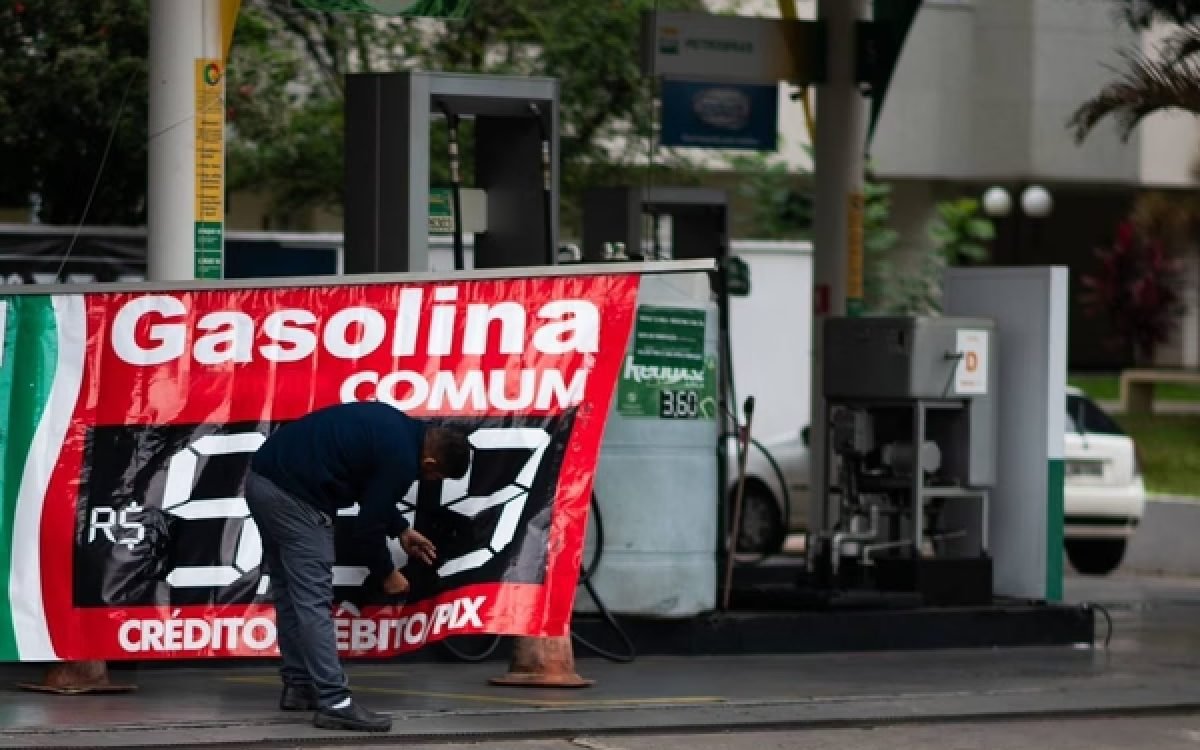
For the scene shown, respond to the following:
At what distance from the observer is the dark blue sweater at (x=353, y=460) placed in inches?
381

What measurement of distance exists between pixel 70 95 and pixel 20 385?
356 inches

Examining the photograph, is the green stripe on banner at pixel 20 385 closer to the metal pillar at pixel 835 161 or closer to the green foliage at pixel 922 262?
the metal pillar at pixel 835 161

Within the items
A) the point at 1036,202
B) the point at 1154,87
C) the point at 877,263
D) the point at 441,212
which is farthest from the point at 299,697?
the point at 1036,202

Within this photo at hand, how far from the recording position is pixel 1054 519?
14.6 meters

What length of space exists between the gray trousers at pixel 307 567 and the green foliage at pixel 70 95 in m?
A: 9.61

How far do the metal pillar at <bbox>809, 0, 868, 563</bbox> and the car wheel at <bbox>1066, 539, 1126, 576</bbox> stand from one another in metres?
3.74

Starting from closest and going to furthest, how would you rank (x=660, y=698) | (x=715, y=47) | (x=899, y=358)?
(x=660, y=698) < (x=899, y=358) < (x=715, y=47)

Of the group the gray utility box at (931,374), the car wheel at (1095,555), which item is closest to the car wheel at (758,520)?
the car wheel at (1095,555)

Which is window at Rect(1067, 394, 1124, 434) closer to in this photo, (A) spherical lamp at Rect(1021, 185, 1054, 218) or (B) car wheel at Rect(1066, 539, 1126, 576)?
(B) car wheel at Rect(1066, 539, 1126, 576)

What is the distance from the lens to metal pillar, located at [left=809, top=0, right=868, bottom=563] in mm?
18297

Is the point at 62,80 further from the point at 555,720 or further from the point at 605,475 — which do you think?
the point at 555,720

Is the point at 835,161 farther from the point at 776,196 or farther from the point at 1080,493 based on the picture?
the point at 776,196

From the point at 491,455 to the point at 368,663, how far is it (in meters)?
2.47

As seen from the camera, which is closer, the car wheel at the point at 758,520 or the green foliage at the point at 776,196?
the car wheel at the point at 758,520
